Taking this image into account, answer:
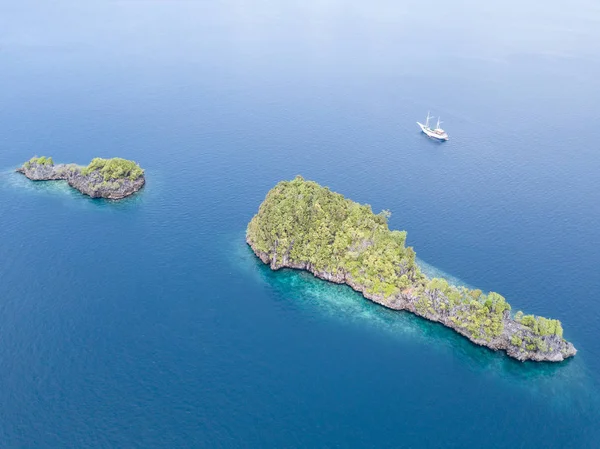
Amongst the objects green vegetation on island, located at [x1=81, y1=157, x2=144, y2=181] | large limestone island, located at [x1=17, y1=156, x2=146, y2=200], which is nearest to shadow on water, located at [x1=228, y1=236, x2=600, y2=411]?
large limestone island, located at [x1=17, y1=156, x2=146, y2=200]

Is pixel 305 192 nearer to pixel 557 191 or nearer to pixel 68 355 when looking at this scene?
pixel 68 355

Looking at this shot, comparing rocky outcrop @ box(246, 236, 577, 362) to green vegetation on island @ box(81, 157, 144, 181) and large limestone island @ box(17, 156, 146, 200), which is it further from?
green vegetation on island @ box(81, 157, 144, 181)

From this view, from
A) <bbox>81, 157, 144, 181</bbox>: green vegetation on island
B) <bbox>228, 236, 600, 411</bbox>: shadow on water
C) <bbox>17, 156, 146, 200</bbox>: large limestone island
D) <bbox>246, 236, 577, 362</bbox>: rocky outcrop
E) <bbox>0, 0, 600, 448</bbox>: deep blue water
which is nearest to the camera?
<bbox>0, 0, 600, 448</bbox>: deep blue water

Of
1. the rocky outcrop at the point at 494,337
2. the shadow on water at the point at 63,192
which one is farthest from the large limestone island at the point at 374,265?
the shadow on water at the point at 63,192

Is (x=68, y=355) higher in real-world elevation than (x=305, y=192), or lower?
lower

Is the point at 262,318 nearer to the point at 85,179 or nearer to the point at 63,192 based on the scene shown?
the point at 85,179

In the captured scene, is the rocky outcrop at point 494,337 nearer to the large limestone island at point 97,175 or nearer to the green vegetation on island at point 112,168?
the large limestone island at point 97,175

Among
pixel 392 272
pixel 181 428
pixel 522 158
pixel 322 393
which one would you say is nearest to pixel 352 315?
pixel 392 272
